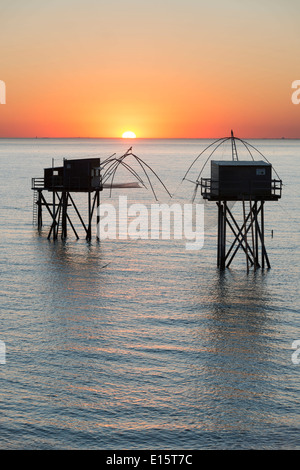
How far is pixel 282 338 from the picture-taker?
97.1ft

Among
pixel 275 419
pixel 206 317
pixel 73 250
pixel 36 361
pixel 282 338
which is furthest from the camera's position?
pixel 73 250

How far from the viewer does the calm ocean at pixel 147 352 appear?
21266mm

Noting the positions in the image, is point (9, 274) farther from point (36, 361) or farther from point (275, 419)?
point (275, 419)

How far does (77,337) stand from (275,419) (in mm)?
11085

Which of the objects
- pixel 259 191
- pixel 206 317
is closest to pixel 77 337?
pixel 206 317

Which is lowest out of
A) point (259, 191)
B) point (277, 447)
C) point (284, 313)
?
point (277, 447)

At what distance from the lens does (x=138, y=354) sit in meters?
27.3

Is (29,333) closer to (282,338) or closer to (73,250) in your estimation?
(282,338)

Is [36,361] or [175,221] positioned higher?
[175,221]

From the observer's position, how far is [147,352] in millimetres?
27578

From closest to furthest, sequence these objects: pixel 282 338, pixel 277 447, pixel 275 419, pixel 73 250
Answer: pixel 277 447, pixel 275 419, pixel 282 338, pixel 73 250

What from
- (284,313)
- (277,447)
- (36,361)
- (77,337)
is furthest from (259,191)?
(277,447)

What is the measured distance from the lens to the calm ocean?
2127cm

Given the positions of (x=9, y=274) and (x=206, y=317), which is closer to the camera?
(x=206, y=317)
